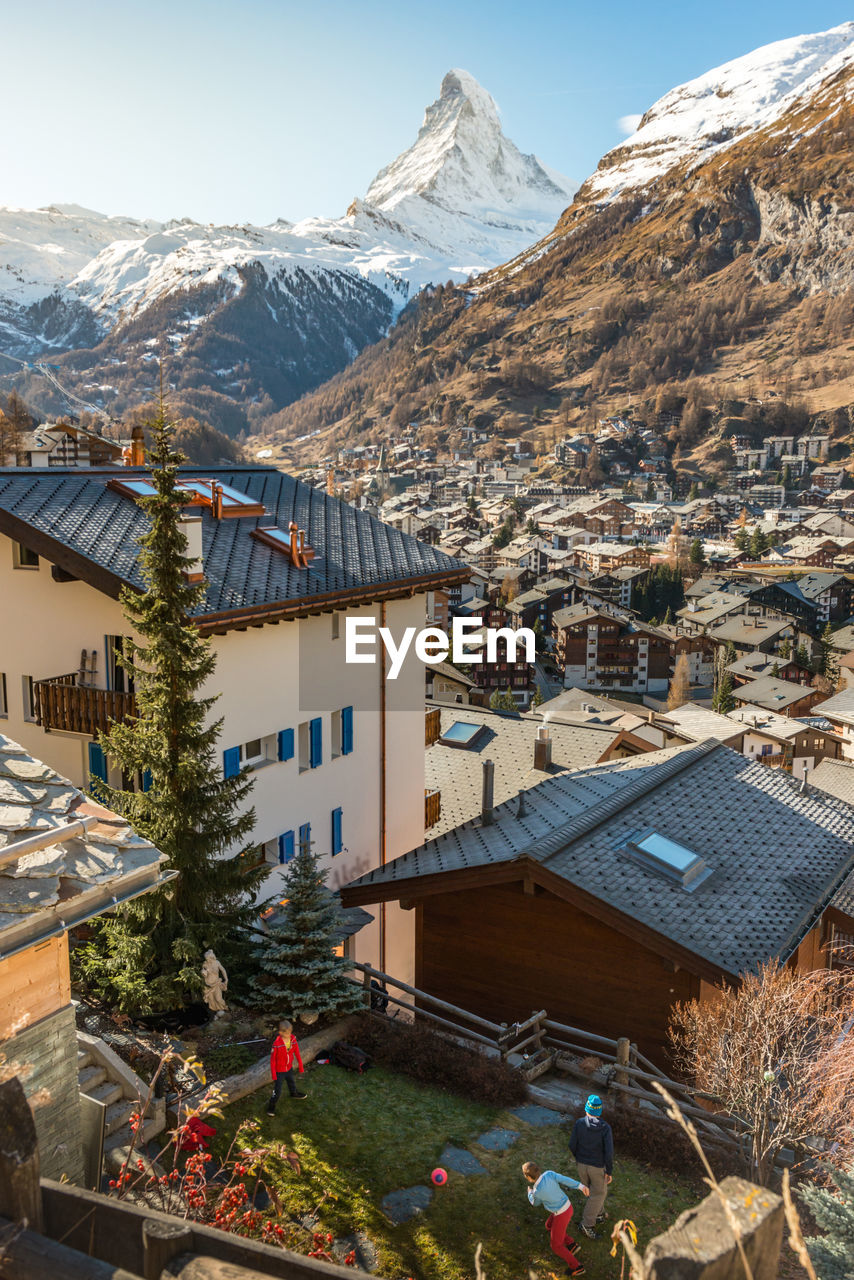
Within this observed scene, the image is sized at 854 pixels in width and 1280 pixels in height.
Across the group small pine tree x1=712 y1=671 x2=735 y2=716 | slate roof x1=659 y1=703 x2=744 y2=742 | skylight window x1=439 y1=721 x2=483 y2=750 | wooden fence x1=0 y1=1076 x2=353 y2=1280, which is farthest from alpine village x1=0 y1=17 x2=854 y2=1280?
small pine tree x1=712 y1=671 x2=735 y2=716

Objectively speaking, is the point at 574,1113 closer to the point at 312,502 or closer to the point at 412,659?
the point at 412,659

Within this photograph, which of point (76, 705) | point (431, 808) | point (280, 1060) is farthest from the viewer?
point (431, 808)

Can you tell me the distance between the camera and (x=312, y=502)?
22.5m

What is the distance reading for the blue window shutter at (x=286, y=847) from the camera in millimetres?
18625

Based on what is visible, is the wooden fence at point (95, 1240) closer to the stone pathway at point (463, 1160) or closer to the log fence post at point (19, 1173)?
the log fence post at point (19, 1173)

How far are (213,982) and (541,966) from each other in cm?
569

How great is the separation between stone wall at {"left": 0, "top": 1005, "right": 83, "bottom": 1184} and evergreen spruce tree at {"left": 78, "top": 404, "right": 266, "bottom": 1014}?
5325 mm

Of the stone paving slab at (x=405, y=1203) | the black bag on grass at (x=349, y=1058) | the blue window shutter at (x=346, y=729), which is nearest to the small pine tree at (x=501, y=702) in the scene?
the blue window shutter at (x=346, y=729)

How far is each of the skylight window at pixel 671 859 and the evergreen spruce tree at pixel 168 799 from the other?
6.81 meters

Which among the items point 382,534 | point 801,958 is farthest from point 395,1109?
point 382,534

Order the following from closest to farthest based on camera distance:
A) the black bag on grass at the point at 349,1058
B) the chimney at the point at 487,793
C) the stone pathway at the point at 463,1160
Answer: the stone pathway at the point at 463,1160 → the black bag on grass at the point at 349,1058 → the chimney at the point at 487,793

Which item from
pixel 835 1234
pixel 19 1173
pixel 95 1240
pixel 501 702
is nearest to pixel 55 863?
pixel 19 1173

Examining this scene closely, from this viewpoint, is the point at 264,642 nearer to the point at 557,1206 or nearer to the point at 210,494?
the point at 210,494

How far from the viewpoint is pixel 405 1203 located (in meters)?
9.59
